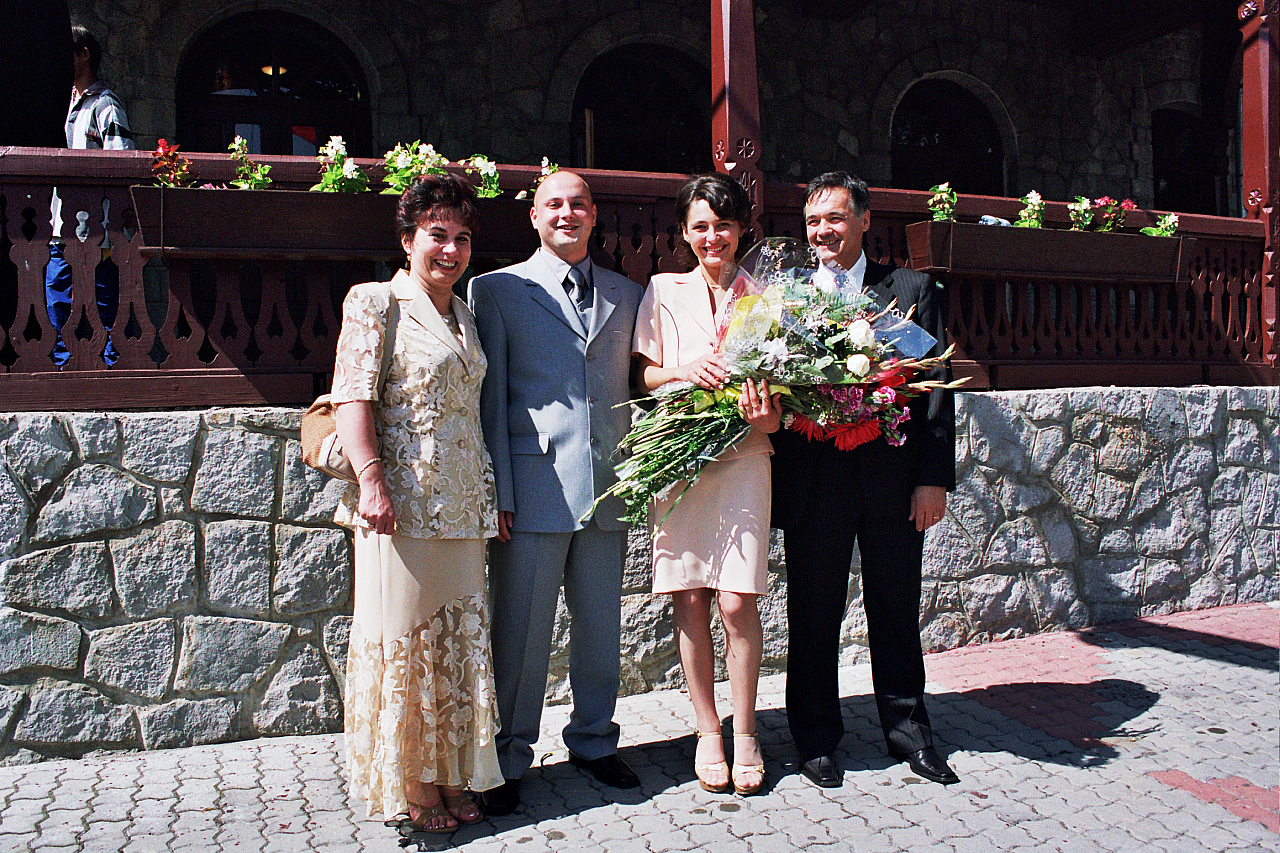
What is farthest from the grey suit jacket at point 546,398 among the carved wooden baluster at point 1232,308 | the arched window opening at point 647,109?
the carved wooden baluster at point 1232,308

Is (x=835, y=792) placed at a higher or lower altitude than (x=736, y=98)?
lower

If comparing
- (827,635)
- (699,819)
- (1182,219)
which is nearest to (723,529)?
(827,635)

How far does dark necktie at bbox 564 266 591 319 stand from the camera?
325 cm

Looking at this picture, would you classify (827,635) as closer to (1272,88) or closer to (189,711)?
(189,711)

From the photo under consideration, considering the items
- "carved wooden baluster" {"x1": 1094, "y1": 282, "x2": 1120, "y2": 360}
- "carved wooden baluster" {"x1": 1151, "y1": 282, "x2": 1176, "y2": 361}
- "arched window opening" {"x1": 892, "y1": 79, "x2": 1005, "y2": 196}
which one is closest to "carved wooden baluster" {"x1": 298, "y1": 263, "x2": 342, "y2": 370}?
"carved wooden baluster" {"x1": 1094, "y1": 282, "x2": 1120, "y2": 360}

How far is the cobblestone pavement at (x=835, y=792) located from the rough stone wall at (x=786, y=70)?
4549 mm

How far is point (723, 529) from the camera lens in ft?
10.3

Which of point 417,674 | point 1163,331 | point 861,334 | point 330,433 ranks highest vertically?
point 1163,331

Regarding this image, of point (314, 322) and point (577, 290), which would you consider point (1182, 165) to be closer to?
point (577, 290)

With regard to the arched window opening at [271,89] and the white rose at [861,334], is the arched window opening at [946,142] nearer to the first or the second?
the arched window opening at [271,89]

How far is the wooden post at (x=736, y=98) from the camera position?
4594mm

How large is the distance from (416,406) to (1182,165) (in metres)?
9.58

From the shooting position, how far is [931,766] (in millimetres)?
3301

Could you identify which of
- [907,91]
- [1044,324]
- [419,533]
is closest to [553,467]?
[419,533]
